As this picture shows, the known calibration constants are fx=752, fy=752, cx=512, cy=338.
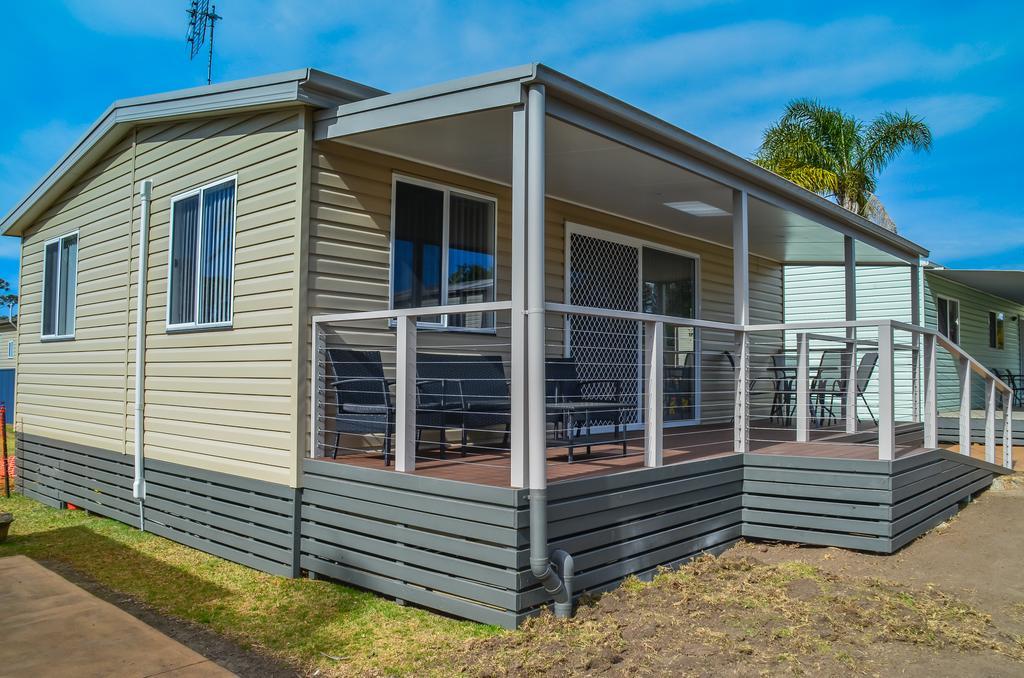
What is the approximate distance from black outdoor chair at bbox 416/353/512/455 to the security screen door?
54.4 inches

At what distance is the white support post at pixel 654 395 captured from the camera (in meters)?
4.92

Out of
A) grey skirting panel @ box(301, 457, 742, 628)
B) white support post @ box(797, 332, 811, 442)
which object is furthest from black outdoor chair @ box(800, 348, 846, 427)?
grey skirting panel @ box(301, 457, 742, 628)

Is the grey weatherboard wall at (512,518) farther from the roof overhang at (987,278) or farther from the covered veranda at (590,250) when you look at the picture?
the roof overhang at (987,278)

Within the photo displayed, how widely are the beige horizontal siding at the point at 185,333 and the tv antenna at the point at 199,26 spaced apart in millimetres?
1889

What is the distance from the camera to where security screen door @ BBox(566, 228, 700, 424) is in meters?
7.69

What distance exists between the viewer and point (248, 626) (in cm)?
439

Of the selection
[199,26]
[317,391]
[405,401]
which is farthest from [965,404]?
[199,26]

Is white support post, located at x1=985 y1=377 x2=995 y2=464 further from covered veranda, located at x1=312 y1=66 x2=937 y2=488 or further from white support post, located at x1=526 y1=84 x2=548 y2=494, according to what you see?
white support post, located at x1=526 y1=84 x2=548 y2=494

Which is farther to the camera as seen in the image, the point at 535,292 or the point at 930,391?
the point at 930,391

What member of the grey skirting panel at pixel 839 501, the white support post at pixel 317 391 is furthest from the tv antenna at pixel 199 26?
the grey skirting panel at pixel 839 501

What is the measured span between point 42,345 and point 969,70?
4143 cm

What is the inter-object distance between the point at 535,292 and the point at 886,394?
2.89 m

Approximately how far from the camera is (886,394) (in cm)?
531

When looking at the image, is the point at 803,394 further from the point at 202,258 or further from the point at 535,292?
the point at 202,258
